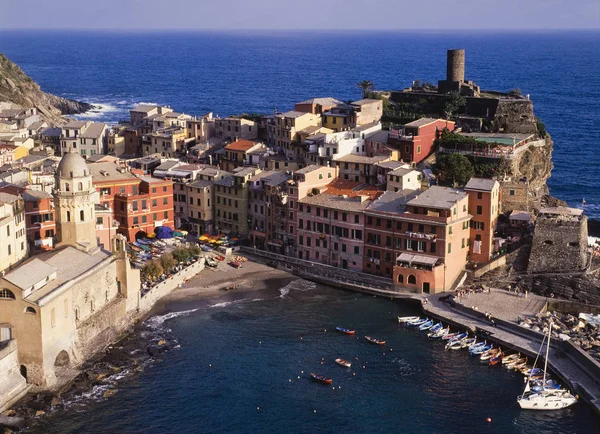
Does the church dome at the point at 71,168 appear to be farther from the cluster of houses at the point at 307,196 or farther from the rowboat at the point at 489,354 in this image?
the rowboat at the point at 489,354

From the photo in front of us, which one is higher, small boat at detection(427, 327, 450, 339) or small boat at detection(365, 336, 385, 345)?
small boat at detection(427, 327, 450, 339)

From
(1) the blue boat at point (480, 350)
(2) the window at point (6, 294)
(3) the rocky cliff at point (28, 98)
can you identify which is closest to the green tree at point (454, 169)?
(1) the blue boat at point (480, 350)

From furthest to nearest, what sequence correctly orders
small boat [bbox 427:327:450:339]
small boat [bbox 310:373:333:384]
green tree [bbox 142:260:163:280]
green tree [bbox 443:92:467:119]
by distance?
green tree [bbox 443:92:467:119], green tree [bbox 142:260:163:280], small boat [bbox 427:327:450:339], small boat [bbox 310:373:333:384]

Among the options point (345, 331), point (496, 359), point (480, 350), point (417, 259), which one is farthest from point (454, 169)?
point (496, 359)

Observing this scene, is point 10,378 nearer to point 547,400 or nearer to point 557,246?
point 547,400

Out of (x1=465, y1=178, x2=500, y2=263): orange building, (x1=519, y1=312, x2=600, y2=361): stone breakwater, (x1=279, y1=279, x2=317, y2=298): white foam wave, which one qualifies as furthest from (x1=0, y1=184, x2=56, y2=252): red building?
(x1=519, y1=312, x2=600, y2=361): stone breakwater

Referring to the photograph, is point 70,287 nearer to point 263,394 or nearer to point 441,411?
point 263,394

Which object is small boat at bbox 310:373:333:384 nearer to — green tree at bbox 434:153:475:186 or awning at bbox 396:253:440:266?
awning at bbox 396:253:440:266
